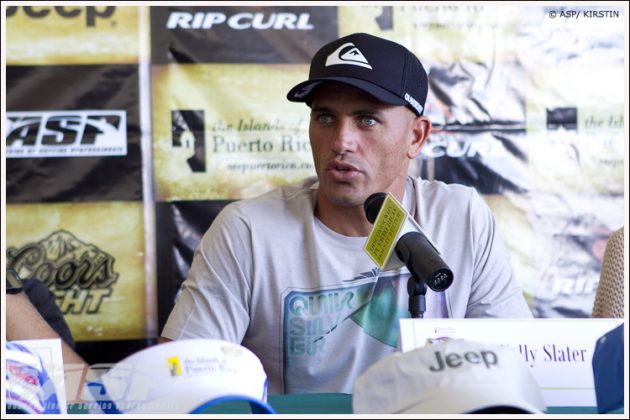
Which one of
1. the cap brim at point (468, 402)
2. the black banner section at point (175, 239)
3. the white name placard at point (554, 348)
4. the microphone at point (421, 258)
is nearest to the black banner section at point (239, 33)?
the black banner section at point (175, 239)

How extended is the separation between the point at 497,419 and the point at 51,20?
251 centimetres

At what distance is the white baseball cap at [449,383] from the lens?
92cm

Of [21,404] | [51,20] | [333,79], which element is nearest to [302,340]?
[333,79]

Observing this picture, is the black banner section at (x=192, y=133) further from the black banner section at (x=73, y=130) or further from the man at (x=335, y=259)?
the man at (x=335, y=259)

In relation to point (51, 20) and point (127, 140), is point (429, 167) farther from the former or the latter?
point (51, 20)

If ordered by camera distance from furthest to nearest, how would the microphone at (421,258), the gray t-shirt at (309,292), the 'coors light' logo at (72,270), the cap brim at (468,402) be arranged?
the 'coors light' logo at (72,270)
the gray t-shirt at (309,292)
the microphone at (421,258)
the cap brim at (468,402)

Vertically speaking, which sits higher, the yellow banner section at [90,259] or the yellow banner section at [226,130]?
the yellow banner section at [226,130]

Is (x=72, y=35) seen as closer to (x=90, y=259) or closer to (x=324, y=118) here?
(x=90, y=259)

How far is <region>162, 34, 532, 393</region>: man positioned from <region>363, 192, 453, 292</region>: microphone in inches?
19.1

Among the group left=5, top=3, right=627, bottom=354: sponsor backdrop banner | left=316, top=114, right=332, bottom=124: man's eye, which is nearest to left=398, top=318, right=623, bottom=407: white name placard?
left=316, top=114, right=332, bottom=124: man's eye

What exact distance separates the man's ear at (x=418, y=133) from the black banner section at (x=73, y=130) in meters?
1.20

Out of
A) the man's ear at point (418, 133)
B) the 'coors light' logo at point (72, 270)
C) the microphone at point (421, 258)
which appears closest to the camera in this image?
the microphone at point (421, 258)

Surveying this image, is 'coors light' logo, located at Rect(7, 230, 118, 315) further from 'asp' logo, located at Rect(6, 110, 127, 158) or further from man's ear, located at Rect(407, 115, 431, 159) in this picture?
man's ear, located at Rect(407, 115, 431, 159)

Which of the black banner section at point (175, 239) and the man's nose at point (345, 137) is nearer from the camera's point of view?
the man's nose at point (345, 137)
